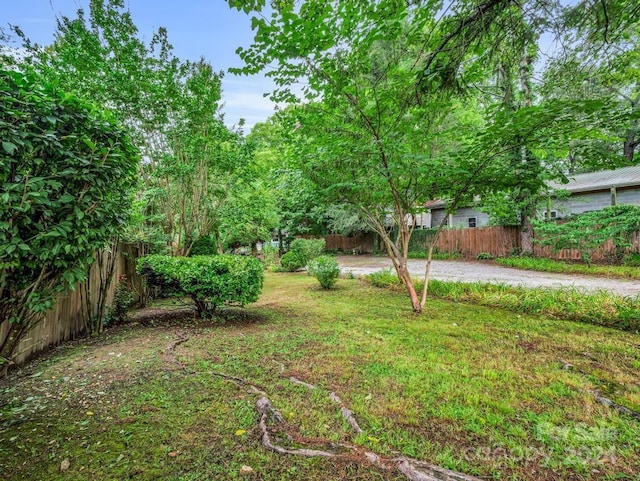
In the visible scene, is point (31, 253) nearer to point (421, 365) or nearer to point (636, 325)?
point (421, 365)

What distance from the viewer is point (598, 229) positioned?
959 cm

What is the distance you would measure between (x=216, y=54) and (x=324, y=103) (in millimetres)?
2933

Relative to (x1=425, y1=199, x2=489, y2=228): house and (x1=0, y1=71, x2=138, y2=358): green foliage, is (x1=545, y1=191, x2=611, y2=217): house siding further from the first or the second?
(x1=0, y1=71, x2=138, y2=358): green foliage

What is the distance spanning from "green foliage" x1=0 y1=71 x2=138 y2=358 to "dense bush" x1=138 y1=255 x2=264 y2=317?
5.96ft

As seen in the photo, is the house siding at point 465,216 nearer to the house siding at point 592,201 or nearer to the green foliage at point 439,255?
the green foliage at point 439,255

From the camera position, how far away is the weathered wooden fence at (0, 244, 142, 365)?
285 cm

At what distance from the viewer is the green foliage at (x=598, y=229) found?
8.99 meters

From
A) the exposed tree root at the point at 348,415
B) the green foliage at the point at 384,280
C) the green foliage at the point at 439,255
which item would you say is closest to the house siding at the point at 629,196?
the green foliage at the point at 439,255

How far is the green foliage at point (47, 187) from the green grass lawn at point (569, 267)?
38.8 feet

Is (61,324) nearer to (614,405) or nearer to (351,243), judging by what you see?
(614,405)

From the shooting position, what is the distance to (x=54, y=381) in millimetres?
2533

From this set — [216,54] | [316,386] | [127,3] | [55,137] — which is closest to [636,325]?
[316,386]

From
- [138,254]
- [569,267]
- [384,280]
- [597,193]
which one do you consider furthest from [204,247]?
[597,193]

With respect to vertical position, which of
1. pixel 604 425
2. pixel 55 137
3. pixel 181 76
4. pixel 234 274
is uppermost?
pixel 181 76
